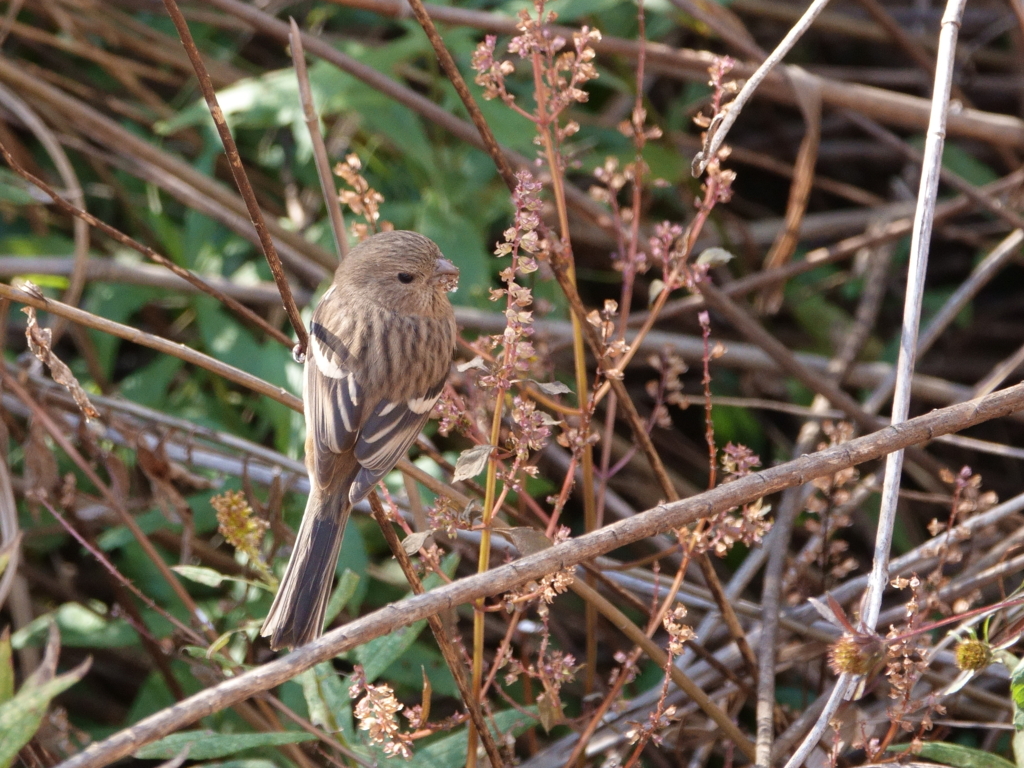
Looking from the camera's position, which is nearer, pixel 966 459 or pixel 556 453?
pixel 556 453

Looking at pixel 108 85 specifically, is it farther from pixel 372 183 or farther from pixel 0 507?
pixel 0 507

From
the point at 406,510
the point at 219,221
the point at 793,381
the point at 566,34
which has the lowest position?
the point at 406,510

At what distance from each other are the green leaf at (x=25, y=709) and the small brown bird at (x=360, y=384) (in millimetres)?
631

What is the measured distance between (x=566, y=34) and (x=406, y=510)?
1.66m

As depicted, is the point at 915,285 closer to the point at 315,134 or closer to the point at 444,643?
the point at 444,643

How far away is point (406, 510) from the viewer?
306 cm

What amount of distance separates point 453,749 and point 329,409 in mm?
818

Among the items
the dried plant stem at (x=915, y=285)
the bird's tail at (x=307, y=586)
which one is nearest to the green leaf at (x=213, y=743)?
the bird's tail at (x=307, y=586)

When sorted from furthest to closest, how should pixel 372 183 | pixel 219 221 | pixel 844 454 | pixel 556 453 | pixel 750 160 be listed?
pixel 750 160 → pixel 372 183 → pixel 219 221 → pixel 556 453 → pixel 844 454

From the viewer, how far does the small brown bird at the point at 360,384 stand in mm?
2348

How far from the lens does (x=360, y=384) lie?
8.86 ft

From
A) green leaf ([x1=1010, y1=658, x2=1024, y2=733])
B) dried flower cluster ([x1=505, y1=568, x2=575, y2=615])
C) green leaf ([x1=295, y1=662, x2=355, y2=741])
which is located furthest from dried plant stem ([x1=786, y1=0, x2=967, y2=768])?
green leaf ([x1=295, y1=662, x2=355, y2=741])

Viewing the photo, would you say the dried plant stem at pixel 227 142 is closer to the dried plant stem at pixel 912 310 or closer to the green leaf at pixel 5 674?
the green leaf at pixel 5 674

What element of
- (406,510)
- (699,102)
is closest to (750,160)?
(699,102)
